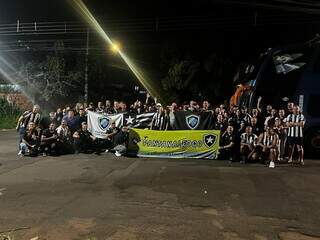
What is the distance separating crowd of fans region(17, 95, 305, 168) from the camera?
1457 cm

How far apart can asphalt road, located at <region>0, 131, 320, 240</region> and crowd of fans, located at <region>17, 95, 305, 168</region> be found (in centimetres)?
81

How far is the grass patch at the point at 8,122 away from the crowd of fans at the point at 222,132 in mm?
15010

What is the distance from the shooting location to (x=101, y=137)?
17.2m

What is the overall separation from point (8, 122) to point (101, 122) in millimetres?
17541

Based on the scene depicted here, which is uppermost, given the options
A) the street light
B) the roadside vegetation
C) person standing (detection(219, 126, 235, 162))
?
the street light

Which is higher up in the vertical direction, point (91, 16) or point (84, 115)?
point (91, 16)

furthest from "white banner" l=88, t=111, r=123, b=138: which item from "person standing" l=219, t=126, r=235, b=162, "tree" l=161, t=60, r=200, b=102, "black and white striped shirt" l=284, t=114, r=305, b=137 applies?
"tree" l=161, t=60, r=200, b=102

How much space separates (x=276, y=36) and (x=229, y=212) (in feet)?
91.9

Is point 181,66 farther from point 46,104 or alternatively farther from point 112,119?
point 112,119

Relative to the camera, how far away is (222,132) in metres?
15.3

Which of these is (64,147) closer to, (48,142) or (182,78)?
(48,142)

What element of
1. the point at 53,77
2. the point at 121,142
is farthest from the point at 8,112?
the point at 121,142

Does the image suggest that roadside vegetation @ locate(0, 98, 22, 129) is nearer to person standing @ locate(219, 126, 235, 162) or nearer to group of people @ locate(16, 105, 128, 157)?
group of people @ locate(16, 105, 128, 157)

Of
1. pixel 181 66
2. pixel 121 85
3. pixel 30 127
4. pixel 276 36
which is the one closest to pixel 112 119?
pixel 30 127
